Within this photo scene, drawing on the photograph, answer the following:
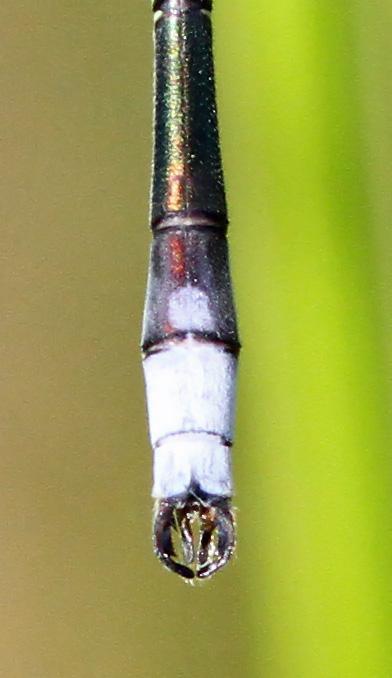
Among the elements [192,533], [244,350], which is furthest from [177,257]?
[244,350]

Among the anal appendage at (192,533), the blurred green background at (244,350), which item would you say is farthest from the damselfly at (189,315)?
the blurred green background at (244,350)

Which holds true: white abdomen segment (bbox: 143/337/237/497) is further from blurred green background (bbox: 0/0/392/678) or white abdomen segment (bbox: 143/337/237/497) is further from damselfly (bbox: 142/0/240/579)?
blurred green background (bbox: 0/0/392/678)

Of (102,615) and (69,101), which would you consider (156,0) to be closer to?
(69,101)

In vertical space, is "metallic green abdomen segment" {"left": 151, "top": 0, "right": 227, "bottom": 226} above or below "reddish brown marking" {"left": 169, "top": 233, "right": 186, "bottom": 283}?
above

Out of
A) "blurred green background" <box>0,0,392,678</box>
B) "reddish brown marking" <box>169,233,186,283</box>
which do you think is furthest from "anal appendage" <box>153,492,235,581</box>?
"blurred green background" <box>0,0,392,678</box>

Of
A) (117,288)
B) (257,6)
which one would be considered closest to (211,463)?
(117,288)

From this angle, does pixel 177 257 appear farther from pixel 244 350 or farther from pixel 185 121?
pixel 244 350

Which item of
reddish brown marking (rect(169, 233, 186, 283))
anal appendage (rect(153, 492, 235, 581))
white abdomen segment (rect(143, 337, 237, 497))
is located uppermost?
reddish brown marking (rect(169, 233, 186, 283))

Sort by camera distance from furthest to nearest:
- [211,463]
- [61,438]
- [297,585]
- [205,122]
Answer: [297,585], [61,438], [205,122], [211,463]
